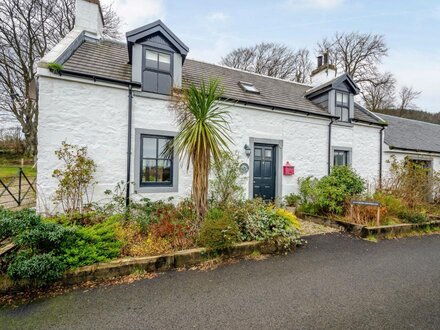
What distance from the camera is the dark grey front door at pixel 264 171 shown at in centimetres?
836

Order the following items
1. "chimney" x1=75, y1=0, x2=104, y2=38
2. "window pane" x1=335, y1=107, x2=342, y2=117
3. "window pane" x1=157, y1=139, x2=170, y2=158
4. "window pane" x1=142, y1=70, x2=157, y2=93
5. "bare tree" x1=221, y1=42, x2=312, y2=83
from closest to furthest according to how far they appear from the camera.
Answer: "window pane" x1=142, y1=70, x2=157, y2=93
"window pane" x1=157, y1=139, x2=170, y2=158
"chimney" x1=75, y1=0, x2=104, y2=38
"window pane" x1=335, y1=107, x2=342, y2=117
"bare tree" x1=221, y1=42, x2=312, y2=83

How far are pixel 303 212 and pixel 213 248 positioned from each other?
5.00 meters

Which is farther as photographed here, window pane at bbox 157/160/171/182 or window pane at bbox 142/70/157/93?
window pane at bbox 157/160/171/182

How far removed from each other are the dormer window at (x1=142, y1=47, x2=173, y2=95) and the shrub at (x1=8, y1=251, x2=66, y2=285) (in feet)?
16.2

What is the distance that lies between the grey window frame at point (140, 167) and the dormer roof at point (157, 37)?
8.82 feet

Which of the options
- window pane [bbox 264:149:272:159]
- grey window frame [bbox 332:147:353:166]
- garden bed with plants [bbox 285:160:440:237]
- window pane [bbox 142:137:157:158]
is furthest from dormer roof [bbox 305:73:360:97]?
window pane [bbox 142:137:157:158]

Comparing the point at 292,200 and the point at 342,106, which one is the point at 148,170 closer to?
the point at 292,200

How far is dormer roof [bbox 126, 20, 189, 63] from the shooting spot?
21.1 feet

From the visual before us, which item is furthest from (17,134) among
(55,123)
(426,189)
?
(426,189)

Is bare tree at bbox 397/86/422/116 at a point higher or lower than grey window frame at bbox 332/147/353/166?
higher

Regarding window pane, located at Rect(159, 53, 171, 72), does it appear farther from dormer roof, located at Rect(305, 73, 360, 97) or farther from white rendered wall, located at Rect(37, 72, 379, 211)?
dormer roof, located at Rect(305, 73, 360, 97)

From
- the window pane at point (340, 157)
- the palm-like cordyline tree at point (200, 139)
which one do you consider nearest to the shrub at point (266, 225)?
the palm-like cordyline tree at point (200, 139)

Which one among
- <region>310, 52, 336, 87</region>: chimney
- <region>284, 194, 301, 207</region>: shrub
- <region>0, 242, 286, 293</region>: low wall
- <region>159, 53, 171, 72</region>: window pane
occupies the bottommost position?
<region>0, 242, 286, 293</region>: low wall

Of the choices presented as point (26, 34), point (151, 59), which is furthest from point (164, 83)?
point (26, 34)
